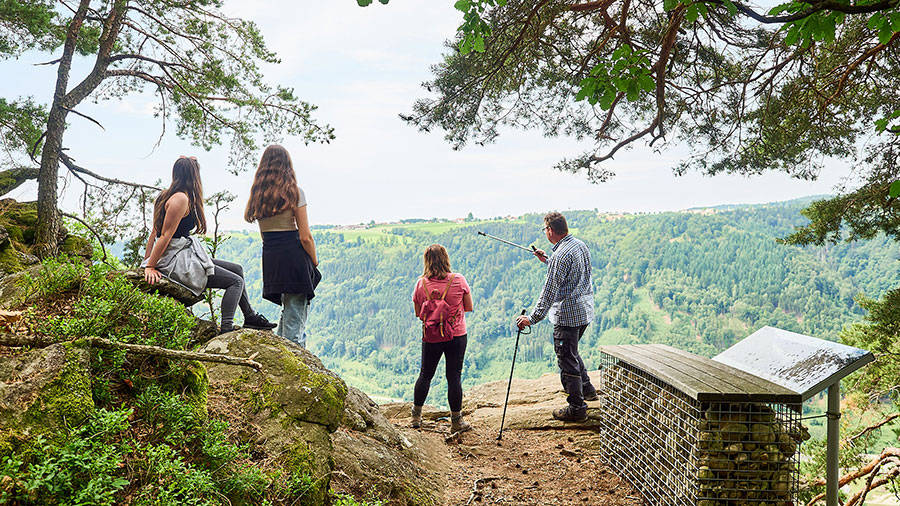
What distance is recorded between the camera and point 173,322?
2572 millimetres

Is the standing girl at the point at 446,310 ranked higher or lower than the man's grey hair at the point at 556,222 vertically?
lower

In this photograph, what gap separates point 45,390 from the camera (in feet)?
6.05

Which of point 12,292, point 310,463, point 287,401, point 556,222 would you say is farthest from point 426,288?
point 12,292

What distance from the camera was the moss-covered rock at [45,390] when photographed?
174 centimetres

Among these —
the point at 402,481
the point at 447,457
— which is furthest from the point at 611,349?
the point at 402,481

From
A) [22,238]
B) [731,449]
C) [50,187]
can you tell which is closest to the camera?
[731,449]

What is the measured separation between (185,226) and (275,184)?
2.33ft

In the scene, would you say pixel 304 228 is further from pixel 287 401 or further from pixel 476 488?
pixel 476 488

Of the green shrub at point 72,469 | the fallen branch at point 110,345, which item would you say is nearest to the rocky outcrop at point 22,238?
the fallen branch at point 110,345

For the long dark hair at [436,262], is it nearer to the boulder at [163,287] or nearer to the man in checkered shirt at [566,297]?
the man in checkered shirt at [566,297]

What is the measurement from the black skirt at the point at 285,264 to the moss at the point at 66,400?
203 cm

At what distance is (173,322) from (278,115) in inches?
219

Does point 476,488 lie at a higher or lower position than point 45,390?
lower

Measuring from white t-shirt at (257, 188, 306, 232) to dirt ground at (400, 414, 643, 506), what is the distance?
2253mm
